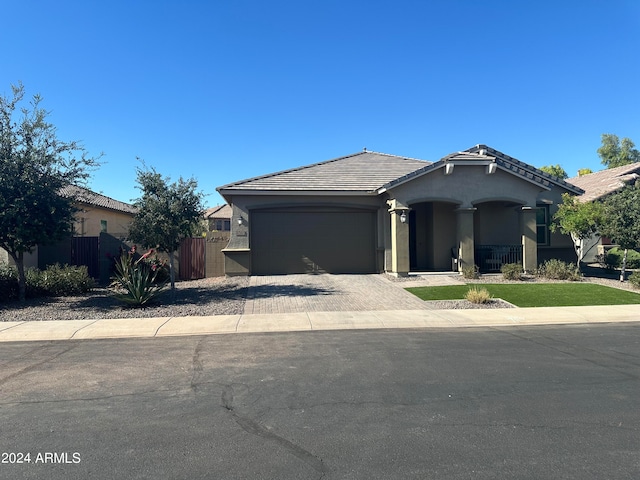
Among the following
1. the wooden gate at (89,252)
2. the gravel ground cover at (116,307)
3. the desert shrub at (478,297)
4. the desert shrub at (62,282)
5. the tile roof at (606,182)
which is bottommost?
the gravel ground cover at (116,307)

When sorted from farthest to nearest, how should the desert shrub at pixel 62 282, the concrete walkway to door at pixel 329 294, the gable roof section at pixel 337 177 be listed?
1. the gable roof section at pixel 337 177
2. the desert shrub at pixel 62 282
3. the concrete walkway to door at pixel 329 294

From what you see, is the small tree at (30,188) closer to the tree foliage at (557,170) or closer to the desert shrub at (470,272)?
the desert shrub at (470,272)

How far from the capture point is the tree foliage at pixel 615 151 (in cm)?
4928

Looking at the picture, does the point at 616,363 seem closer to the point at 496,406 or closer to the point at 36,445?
the point at 496,406

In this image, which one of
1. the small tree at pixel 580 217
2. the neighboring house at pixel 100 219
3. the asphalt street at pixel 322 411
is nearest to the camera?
the asphalt street at pixel 322 411

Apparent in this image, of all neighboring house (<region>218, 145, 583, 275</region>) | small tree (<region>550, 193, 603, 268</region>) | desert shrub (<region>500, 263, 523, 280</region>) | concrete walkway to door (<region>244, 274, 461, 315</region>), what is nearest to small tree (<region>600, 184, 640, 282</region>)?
small tree (<region>550, 193, 603, 268</region>)

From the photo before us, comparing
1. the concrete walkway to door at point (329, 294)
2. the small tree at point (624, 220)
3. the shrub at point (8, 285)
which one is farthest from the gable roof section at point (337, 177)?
the small tree at point (624, 220)

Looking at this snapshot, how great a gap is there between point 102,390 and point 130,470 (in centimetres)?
233

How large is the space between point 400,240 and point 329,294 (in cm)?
469

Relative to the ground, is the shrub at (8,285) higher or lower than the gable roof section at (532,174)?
lower

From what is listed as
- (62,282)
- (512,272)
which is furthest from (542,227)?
(62,282)

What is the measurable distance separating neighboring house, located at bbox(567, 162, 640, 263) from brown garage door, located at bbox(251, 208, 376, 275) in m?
10.9

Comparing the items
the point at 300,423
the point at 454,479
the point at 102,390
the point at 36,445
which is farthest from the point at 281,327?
the point at 454,479

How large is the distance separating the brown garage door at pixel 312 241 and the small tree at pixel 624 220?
29.6 feet
